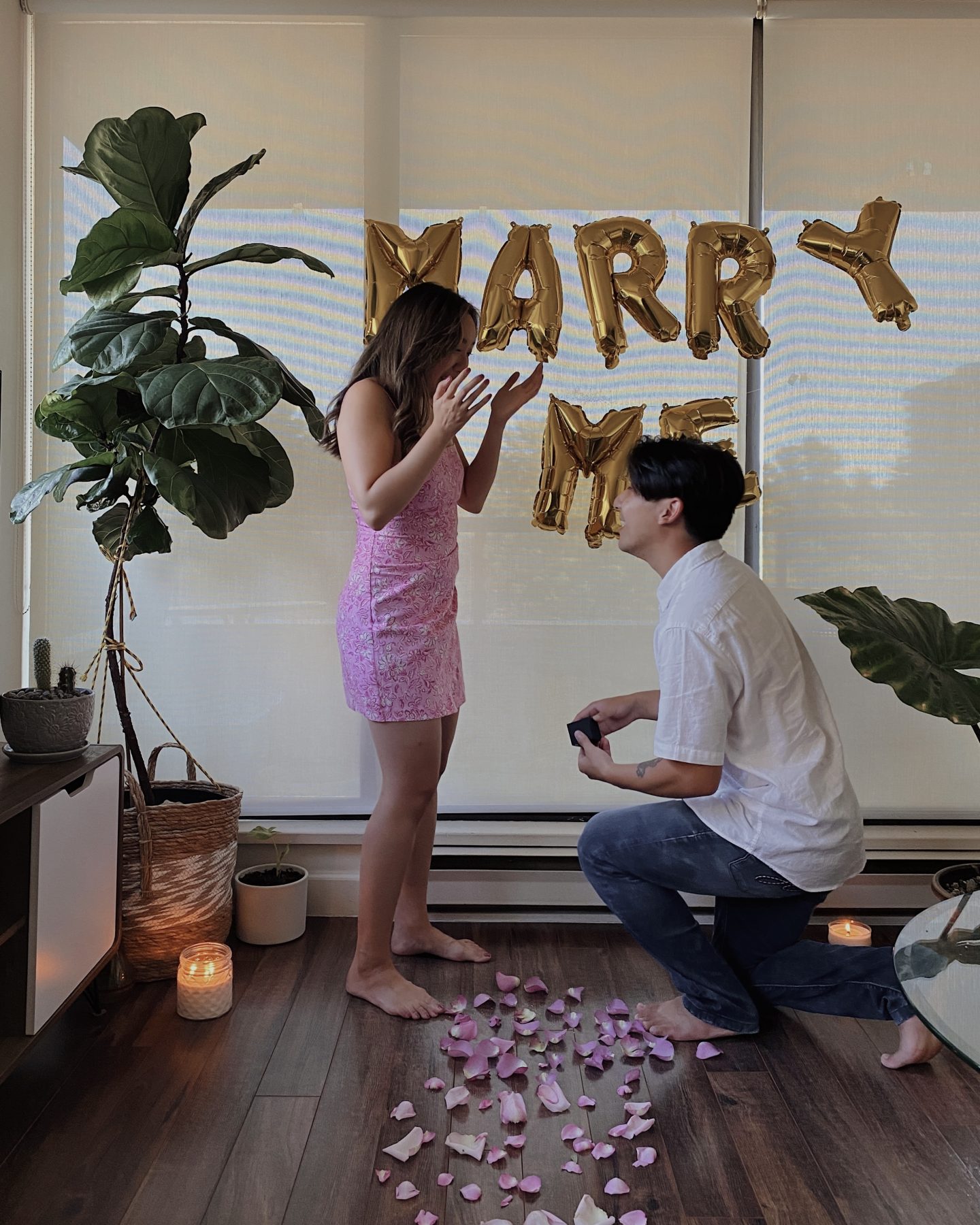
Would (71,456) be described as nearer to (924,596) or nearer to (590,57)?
(590,57)

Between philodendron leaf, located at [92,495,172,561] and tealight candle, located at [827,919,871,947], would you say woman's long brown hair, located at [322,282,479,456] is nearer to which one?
philodendron leaf, located at [92,495,172,561]

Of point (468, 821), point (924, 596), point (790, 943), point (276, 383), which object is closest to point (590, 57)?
point (276, 383)

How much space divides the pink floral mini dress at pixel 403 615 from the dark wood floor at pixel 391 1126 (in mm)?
649

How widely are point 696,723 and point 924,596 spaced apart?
45.1 inches

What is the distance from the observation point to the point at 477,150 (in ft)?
8.70

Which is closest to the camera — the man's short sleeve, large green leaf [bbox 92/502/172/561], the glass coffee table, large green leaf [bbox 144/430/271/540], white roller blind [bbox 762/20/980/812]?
the glass coffee table

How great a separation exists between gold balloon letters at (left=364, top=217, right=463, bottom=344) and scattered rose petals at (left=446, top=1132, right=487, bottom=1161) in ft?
5.64

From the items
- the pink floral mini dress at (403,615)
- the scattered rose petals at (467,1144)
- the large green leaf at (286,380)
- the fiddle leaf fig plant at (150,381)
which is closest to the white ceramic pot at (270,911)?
the fiddle leaf fig plant at (150,381)

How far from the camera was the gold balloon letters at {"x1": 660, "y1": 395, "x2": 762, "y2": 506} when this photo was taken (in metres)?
2.55

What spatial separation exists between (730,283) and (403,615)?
45.1 inches

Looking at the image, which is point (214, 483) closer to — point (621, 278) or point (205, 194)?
point (205, 194)

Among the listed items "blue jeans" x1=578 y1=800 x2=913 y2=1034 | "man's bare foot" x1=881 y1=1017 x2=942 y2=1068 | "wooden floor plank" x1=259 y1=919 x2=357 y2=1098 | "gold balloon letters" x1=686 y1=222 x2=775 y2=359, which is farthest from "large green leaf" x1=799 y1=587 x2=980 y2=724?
"wooden floor plank" x1=259 y1=919 x2=357 y2=1098

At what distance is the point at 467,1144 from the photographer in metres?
1.69

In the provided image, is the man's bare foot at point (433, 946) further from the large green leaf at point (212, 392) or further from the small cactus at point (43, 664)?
the large green leaf at point (212, 392)
